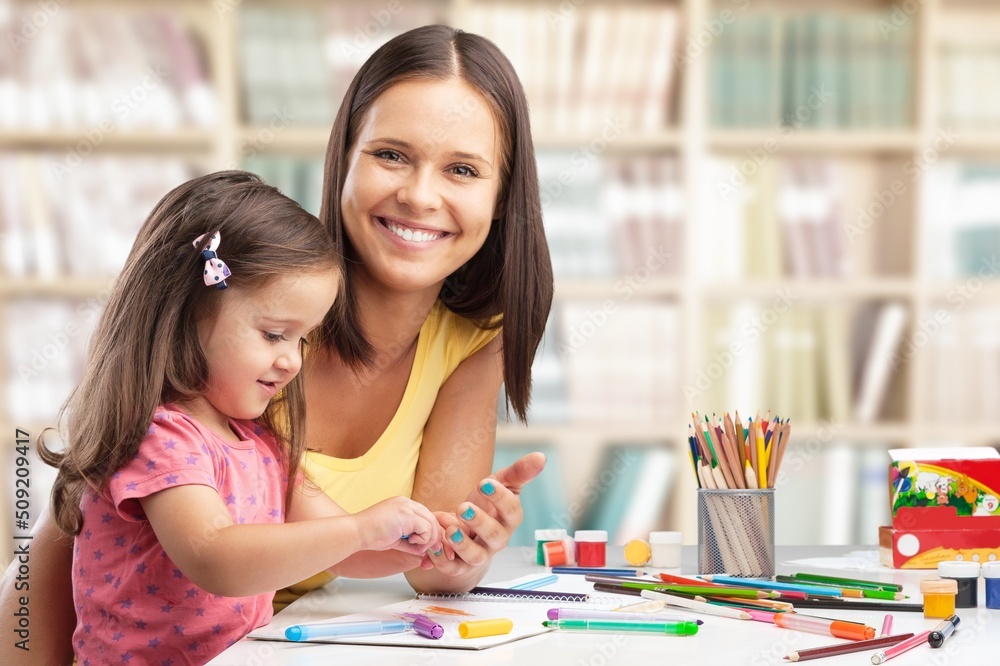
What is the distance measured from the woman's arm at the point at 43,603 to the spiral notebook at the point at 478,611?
1.21 ft

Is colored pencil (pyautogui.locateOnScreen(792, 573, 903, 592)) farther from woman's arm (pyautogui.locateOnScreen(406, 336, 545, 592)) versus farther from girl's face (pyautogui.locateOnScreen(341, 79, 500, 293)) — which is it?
girl's face (pyautogui.locateOnScreen(341, 79, 500, 293))

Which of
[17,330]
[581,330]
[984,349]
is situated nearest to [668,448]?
[581,330]

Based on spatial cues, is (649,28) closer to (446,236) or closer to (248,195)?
(446,236)

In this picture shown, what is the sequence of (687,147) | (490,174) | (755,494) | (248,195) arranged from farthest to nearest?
(687,147)
(490,174)
(755,494)
(248,195)

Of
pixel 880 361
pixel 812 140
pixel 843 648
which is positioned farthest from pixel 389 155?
pixel 880 361

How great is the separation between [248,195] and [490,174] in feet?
1.26

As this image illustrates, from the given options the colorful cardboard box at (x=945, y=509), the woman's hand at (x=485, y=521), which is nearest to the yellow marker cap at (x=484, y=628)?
the woman's hand at (x=485, y=521)

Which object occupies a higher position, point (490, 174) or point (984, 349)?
point (490, 174)

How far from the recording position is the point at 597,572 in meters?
1.32

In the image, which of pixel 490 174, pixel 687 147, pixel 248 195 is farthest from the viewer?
pixel 687 147

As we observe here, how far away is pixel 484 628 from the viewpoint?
96cm

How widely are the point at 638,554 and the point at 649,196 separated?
1.44 meters

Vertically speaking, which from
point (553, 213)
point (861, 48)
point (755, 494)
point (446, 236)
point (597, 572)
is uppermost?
point (861, 48)
